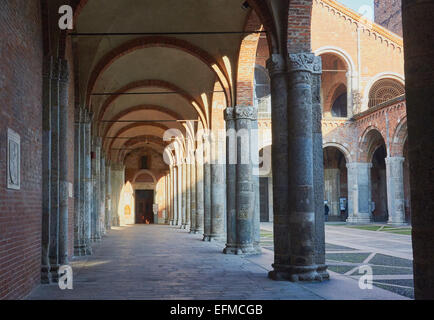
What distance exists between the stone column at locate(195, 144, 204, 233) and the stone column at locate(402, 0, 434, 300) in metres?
18.5

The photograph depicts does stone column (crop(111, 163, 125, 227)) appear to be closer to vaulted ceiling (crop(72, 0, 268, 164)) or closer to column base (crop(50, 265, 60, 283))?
vaulted ceiling (crop(72, 0, 268, 164))

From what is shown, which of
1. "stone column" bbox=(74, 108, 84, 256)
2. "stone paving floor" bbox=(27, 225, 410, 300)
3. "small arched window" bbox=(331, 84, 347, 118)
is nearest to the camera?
"stone paving floor" bbox=(27, 225, 410, 300)

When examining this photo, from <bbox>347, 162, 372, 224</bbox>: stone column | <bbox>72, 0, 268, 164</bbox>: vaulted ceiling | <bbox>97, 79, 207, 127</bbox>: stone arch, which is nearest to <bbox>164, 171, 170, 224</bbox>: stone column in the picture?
<bbox>347, 162, 372, 224</bbox>: stone column

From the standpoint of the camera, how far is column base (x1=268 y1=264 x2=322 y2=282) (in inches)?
308

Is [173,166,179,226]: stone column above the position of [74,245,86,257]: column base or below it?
above

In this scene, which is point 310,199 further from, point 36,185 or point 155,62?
point 155,62

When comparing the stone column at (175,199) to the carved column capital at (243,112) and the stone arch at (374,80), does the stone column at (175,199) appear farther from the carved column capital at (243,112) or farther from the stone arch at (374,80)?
the carved column capital at (243,112)

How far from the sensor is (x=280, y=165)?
27.5 feet

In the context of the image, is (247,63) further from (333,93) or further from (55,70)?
(333,93)

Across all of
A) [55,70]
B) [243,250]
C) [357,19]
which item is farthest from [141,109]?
[357,19]

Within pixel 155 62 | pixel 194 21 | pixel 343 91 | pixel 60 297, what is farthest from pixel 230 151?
pixel 343 91

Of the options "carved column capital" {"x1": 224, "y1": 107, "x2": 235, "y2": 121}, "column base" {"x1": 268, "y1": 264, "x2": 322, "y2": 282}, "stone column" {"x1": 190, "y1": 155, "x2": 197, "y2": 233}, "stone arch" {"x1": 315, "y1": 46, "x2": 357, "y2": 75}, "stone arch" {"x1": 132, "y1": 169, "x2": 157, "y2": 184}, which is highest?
"stone arch" {"x1": 315, "y1": 46, "x2": 357, "y2": 75}

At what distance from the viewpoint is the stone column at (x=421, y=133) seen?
10.8ft

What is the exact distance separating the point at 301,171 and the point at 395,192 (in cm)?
2011
